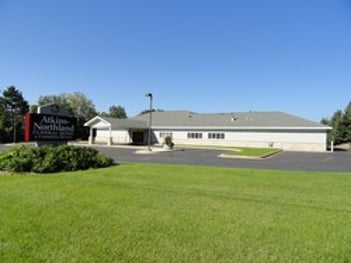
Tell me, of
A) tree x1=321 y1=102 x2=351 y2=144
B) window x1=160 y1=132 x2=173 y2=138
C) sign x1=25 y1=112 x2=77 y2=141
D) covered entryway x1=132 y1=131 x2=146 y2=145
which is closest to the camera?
sign x1=25 y1=112 x2=77 y2=141

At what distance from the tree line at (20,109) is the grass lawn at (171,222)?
1779cm

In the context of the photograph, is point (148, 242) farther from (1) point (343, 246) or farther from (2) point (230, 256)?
(1) point (343, 246)

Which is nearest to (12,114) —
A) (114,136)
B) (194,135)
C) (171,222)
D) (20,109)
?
(20,109)

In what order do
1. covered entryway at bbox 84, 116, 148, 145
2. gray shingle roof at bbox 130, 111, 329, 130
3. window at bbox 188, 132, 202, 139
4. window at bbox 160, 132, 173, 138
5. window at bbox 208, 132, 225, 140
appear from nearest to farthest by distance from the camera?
1. gray shingle roof at bbox 130, 111, 329, 130
2. window at bbox 208, 132, 225, 140
3. covered entryway at bbox 84, 116, 148, 145
4. window at bbox 188, 132, 202, 139
5. window at bbox 160, 132, 173, 138

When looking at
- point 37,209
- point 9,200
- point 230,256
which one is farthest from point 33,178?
point 230,256

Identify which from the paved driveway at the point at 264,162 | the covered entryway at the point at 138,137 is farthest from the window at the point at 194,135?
the paved driveway at the point at 264,162

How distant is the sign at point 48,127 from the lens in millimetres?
12031

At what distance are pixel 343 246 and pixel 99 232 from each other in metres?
3.50

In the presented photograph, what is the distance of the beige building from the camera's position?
106 feet

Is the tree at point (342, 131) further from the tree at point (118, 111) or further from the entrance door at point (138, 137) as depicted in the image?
the tree at point (118, 111)

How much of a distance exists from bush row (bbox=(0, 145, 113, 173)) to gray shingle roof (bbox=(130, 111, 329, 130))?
25.8 meters

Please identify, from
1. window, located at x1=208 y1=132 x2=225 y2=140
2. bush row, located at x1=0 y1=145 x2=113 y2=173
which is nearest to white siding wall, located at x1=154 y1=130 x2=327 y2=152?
window, located at x1=208 y1=132 x2=225 y2=140

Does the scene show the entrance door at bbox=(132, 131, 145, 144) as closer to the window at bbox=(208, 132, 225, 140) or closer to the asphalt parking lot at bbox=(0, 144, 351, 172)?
the window at bbox=(208, 132, 225, 140)

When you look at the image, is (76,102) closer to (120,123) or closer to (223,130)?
(120,123)
